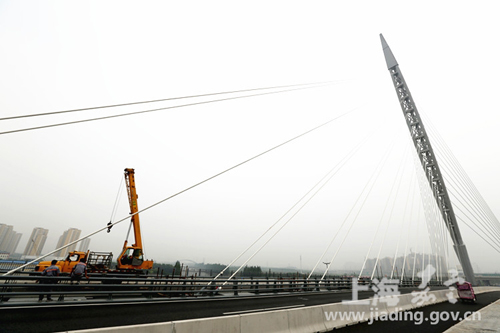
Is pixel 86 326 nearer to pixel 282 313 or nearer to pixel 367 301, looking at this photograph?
pixel 282 313

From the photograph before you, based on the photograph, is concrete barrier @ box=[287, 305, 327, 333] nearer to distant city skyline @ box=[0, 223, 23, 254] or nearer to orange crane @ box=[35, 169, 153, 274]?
orange crane @ box=[35, 169, 153, 274]

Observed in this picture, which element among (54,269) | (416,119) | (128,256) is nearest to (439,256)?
(416,119)

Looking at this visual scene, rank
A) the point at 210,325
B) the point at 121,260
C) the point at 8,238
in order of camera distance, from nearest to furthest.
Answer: the point at 210,325 < the point at 121,260 < the point at 8,238

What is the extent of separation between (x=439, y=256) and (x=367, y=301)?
20.6m

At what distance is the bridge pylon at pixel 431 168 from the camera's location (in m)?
27.3

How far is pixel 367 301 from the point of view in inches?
356

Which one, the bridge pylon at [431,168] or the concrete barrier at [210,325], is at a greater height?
the bridge pylon at [431,168]

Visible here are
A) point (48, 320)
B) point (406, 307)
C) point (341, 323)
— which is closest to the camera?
point (48, 320)

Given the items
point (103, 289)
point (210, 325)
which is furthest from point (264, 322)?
point (103, 289)

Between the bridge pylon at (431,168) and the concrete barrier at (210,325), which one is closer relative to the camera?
the concrete barrier at (210,325)

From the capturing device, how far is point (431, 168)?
27.8 metres

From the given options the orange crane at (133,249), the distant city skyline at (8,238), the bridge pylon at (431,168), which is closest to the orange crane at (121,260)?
the orange crane at (133,249)

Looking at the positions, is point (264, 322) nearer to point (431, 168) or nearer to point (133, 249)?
point (133, 249)

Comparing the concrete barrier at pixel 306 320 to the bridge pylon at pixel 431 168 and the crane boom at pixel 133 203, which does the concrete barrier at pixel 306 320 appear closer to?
the crane boom at pixel 133 203
